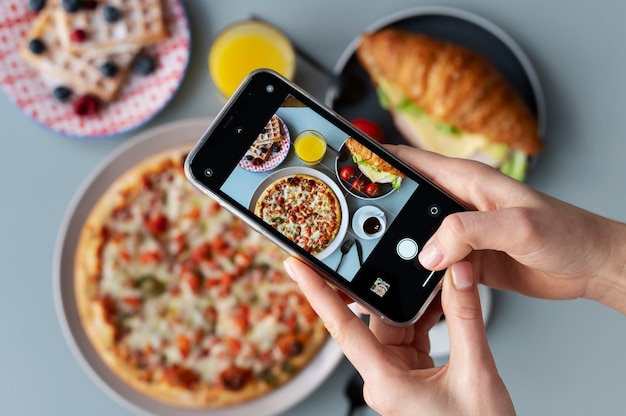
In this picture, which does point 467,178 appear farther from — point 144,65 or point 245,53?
point 144,65

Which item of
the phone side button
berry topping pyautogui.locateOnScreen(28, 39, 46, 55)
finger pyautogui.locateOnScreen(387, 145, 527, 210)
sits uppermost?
finger pyautogui.locateOnScreen(387, 145, 527, 210)

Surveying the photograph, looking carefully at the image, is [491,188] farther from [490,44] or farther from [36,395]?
[36,395]

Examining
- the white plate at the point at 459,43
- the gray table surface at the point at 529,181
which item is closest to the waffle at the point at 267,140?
the white plate at the point at 459,43

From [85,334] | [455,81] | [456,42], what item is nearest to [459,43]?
[456,42]

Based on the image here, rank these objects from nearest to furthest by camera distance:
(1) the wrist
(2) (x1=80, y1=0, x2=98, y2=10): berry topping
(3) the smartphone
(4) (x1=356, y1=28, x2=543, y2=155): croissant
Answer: (3) the smartphone < (1) the wrist < (4) (x1=356, y1=28, x2=543, y2=155): croissant < (2) (x1=80, y1=0, x2=98, y2=10): berry topping

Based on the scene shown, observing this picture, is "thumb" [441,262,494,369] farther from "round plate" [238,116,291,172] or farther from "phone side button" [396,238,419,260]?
"round plate" [238,116,291,172]

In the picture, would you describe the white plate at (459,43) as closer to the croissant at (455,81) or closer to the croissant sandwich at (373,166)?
the croissant at (455,81)

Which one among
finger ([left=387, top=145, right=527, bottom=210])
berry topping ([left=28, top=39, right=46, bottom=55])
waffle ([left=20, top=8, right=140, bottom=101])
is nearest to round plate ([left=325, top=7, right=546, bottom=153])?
finger ([left=387, top=145, right=527, bottom=210])
